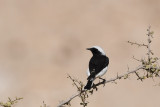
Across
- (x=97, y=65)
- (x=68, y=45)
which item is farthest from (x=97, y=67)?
(x=68, y=45)

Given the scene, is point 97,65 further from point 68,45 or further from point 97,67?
point 68,45

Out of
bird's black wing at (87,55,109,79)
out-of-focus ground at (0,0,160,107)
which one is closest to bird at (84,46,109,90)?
bird's black wing at (87,55,109,79)

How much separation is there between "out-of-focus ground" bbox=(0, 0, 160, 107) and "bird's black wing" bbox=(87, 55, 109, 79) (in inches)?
Answer: 562

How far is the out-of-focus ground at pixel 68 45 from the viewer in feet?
87.5

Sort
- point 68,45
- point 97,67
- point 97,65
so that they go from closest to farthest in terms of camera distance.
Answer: point 97,67
point 97,65
point 68,45

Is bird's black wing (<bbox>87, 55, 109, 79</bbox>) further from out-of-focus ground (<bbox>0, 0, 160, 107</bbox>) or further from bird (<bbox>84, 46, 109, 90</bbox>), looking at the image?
out-of-focus ground (<bbox>0, 0, 160, 107</bbox>)

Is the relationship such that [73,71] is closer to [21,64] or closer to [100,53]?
[21,64]

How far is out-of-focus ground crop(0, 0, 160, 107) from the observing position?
2667 cm

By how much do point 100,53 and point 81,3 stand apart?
880 inches

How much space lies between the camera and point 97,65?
10445 mm

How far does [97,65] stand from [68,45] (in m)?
19.8

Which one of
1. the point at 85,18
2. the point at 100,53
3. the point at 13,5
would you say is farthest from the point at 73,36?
the point at 100,53

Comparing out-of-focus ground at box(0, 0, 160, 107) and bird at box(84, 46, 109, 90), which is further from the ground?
out-of-focus ground at box(0, 0, 160, 107)

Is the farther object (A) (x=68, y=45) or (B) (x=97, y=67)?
(A) (x=68, y=45)
